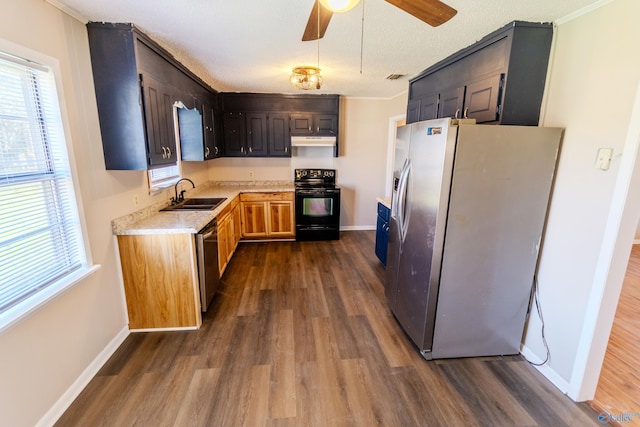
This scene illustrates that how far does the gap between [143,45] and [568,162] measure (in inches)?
121

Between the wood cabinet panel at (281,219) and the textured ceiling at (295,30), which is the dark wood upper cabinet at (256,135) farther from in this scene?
the textured ceiling at (295,30)

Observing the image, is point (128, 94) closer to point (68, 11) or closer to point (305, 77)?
point (68, 11)

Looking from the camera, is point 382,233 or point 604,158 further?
point 382,233

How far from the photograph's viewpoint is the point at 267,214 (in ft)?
15.2

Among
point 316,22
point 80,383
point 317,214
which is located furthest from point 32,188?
point 317,214

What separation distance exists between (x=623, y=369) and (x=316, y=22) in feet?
10.4

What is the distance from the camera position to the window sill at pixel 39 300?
1414mm

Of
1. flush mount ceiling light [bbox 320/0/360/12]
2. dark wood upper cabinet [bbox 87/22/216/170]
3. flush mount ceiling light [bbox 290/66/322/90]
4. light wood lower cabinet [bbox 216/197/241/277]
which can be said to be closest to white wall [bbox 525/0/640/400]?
flush mount ceiling light [bbox 320/0/360/12]

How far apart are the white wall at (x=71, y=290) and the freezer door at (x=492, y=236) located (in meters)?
2.47

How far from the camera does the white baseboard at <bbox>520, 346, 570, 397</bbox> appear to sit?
1.90m

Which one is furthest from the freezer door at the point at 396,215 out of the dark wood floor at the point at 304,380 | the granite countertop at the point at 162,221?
the granite countertop at the point at 162,221

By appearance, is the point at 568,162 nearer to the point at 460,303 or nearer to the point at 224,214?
the point at 460,303

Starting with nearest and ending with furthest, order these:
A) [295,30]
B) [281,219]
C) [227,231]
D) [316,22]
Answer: [316,22]
[295,30]
[227,231]
[281,219]

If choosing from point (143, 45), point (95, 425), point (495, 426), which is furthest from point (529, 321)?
point (143, 45)
